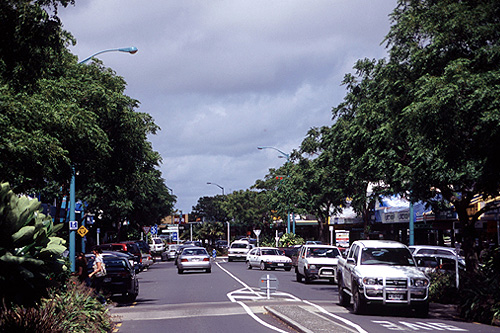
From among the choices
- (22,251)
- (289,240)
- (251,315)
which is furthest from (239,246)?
(22,251)

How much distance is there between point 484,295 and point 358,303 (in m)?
3.19

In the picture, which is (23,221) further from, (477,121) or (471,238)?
(471,238)

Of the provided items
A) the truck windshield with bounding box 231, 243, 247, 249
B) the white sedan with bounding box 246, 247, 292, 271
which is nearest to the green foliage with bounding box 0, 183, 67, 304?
the white sedan with bounding box 246, 247, 292, 271

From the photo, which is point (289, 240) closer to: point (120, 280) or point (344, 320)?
point (120, 280)

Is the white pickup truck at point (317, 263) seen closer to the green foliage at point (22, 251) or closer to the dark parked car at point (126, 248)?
the dark parked car at point (126, 248)

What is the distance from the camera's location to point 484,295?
1619 centimetres

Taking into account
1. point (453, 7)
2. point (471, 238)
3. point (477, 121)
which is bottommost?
point (471, 238)

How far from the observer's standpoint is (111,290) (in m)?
21.2

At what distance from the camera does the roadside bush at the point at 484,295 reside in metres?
15.6

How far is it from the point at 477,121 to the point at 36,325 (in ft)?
34.2

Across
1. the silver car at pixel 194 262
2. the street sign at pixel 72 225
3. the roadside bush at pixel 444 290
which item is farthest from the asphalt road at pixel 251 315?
the silver car at pixel 194 262

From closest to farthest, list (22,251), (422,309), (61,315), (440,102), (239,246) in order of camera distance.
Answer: (22,251) → (61,315) → (440,102) → (422,309) → (239,246)

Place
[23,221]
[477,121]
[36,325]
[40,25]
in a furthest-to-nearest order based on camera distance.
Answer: [477,121], [40,25], [36,325], [23,221]

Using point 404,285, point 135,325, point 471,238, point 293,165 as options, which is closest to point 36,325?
point 135,325
